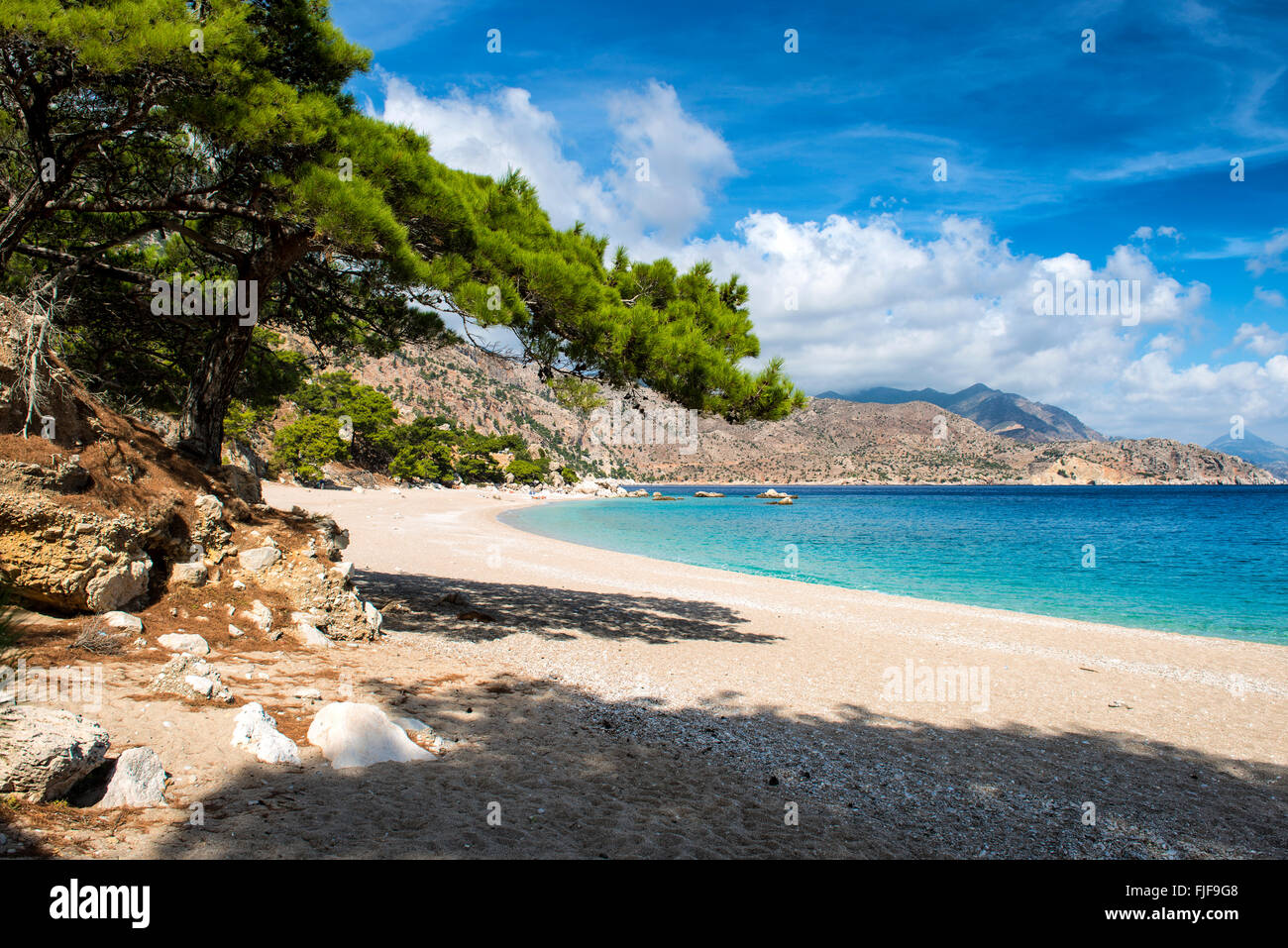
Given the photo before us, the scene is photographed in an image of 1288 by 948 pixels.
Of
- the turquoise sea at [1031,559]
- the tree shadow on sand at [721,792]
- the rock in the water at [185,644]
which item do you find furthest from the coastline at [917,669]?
the turquoise sea at [1031,559]

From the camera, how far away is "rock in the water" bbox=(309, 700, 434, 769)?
3.90 meters

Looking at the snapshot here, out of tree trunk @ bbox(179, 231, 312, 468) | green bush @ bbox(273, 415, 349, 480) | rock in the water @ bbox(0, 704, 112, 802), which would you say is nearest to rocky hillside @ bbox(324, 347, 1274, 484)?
green bush @ bbox(273, 415, 349, 480)

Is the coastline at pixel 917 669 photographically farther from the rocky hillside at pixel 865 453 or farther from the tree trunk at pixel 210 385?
the rocky hillside at pixel 865 453

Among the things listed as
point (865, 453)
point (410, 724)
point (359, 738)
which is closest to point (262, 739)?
point (359, 738)

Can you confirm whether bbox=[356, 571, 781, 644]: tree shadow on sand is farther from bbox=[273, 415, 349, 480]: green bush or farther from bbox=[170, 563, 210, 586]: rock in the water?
bbox=[273, 415, 349, 480]: green bush

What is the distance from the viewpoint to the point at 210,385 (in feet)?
24.8

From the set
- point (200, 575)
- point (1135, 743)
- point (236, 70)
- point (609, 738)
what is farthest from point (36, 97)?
point (1135, 743)

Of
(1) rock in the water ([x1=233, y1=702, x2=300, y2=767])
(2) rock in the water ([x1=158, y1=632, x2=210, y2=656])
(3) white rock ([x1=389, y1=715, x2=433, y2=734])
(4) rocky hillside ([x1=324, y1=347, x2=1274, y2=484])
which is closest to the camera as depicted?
(1) rock in the water ([x1=233, y1=702, x2=300, y2=767])

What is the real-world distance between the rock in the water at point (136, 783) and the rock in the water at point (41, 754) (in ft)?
0.44

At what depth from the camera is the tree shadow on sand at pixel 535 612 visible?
921 cm

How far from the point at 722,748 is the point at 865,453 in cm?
16651

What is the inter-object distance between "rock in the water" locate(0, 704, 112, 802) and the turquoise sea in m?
18.0

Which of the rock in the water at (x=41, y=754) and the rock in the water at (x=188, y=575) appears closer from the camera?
the rock in the water at (x=41, y=754)

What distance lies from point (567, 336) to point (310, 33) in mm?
4214
